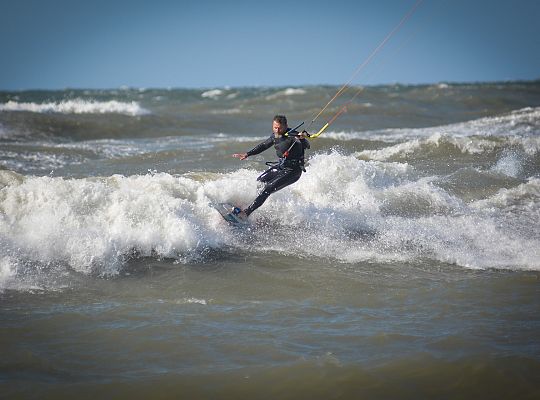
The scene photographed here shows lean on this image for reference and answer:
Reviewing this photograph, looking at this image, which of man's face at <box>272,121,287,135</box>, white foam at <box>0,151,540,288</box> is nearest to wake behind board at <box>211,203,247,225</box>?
white foam at <box>0,151,540,288</box>

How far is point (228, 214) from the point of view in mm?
9016

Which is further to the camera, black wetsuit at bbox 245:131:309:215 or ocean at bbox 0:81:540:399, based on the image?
black wetsuit at bbox 245:131:309:215

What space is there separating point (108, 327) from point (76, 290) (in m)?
1.23

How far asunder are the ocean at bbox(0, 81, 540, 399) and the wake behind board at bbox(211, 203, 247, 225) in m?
0.14

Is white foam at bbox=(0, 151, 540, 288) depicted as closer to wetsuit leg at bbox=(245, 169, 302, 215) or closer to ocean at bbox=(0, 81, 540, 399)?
ocean at bbox=(0, 81, 540, 399)

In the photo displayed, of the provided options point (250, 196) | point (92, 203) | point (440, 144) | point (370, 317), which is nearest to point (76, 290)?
point (92, 203)

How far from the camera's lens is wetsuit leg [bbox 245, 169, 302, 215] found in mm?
8992

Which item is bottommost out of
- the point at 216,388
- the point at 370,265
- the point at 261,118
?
the point at 216,388

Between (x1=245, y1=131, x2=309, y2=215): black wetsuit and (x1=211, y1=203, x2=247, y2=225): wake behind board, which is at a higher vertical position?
(x1=245, y1=131, x2=309, y2=215): black wetsuit

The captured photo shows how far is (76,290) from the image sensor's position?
21.8ft

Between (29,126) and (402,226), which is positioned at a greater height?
(29,126)

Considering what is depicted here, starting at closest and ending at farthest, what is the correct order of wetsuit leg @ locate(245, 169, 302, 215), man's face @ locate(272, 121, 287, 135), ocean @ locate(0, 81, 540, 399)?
ocean @ locate(0, 81, 540, 399), man's face @ locate(272, 121, 287, 135), wetsuit leg @ locate(245, 169, 302, 215)

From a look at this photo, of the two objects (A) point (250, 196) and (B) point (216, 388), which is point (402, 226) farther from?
(B) point (216, 388)

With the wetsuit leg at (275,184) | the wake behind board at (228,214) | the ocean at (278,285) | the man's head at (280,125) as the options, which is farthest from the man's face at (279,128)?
the wake behind board at (228,214)
